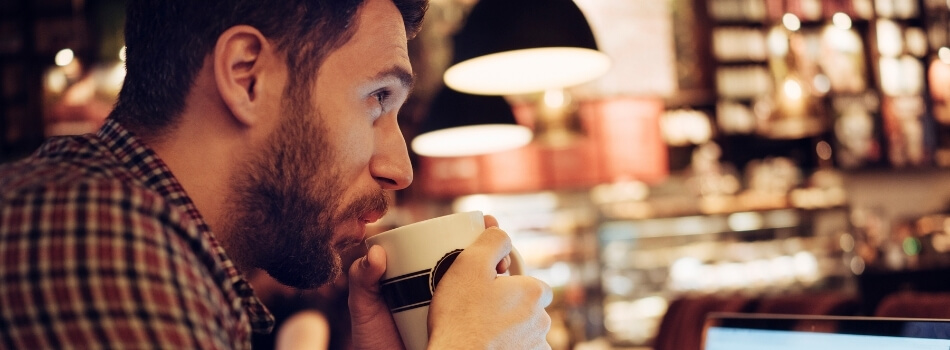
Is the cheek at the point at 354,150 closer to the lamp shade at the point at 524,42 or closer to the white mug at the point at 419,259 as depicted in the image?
the white mug at the point at 419,259

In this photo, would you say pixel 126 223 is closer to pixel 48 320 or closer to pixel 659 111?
pixel 48 320

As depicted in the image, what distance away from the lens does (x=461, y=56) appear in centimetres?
198

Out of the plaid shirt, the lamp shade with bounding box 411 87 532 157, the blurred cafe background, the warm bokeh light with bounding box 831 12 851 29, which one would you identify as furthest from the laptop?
the warm bokeh light with bounding box 831 12 851 29

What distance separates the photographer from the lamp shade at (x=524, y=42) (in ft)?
6.05

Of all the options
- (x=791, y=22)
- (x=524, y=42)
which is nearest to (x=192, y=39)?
(x=524, y=42)

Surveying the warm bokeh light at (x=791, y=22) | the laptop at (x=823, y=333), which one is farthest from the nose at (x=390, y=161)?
A: the warm bokeh light at (x=791, y=22)

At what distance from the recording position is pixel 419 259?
87cm

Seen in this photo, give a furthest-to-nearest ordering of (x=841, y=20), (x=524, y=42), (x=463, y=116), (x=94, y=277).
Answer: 1. (x=841, y=20)
2. (x=463, y=116)
3. (x=524, y=42)
4. (x=94, y=277)

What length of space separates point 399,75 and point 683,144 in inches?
237

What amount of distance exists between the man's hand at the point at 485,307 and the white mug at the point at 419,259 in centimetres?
3

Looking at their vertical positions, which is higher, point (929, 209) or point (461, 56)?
point (461, 56)

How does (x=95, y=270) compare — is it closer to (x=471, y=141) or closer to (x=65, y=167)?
(x=65, y=167)

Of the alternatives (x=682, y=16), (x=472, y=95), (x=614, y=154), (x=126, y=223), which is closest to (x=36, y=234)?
(x=126, y=223)

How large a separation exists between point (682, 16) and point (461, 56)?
199 inches
